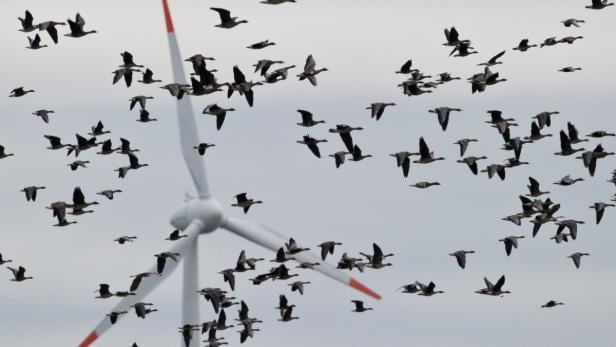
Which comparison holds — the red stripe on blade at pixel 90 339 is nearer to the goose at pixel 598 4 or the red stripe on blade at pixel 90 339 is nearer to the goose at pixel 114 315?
the goose at pixel 114 315

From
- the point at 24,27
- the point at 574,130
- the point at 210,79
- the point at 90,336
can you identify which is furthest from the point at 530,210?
the point at 90,336

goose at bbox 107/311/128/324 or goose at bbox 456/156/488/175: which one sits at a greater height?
goose at bbox 456/156/488/175

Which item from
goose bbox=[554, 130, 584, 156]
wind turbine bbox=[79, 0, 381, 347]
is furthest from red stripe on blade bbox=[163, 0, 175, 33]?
goose bbox=[554, 130, 584, 156]

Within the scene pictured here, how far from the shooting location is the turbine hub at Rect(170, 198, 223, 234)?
165m

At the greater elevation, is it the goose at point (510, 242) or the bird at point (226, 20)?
the bird at point (226, 20)

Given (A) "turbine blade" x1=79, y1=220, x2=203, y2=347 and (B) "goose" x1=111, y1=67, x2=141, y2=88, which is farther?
(A) "turbine blade" x1=79, y1=220, x2=203, y2=347

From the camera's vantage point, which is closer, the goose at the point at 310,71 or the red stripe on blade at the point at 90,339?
the goose at the point at 310,71

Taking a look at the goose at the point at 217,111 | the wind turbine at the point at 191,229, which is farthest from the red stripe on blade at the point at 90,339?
the goose at the point at 217,111

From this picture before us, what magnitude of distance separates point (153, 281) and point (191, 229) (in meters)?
8.10

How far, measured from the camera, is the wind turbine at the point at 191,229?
157m

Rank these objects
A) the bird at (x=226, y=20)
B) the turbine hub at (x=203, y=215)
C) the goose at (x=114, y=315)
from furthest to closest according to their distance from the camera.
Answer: the turbine hub at (x=203, y=215), the goose at (x=114, y=315), the bird at (x=226, y=20)

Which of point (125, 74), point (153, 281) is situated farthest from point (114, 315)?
point (125, 74)

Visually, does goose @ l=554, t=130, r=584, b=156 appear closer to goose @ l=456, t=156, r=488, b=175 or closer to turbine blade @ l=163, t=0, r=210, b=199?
goose @ l=456, t=156, r=488, b=175

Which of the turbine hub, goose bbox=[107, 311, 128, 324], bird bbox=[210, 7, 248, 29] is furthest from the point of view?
the turbine hub
